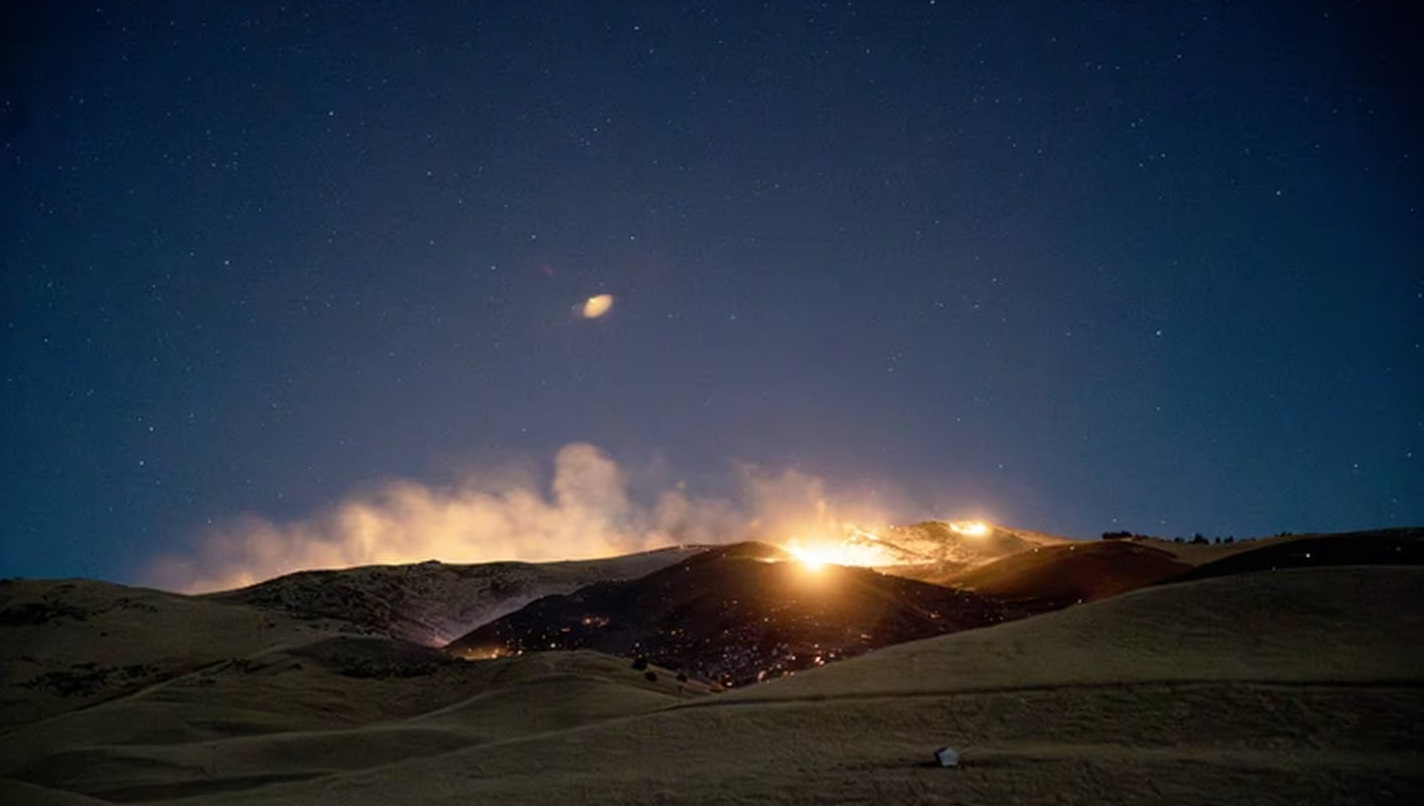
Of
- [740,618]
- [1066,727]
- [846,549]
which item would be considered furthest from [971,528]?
[1066,727]

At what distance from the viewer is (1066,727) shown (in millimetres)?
10016

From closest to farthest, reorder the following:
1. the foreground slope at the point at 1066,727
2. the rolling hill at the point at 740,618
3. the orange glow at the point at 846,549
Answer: the foreground slope at the point at 1066,727, the rolling hill at the point at 740,618, the orange glow at the point at 846,549

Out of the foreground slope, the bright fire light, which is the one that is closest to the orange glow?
the bright fire light

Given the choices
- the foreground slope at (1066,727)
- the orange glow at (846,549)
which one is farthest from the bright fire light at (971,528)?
the foreground slope at (1066,727)

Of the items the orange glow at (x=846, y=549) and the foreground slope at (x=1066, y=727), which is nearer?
the foreground slope at (x=1066, y=727)

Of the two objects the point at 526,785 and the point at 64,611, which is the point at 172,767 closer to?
the point at 526,785

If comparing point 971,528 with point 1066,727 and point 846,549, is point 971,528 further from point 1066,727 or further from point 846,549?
point 1066,727

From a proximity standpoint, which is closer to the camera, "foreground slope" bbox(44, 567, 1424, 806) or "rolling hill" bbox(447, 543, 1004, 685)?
"foreground slope" bbox(44, 567, 1424, 806)

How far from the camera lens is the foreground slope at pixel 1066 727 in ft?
27.1

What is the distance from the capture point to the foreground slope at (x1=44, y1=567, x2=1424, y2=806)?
8266 millimetres

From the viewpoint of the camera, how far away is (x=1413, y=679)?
9.80 m

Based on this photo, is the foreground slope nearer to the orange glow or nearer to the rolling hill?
the rolling hill

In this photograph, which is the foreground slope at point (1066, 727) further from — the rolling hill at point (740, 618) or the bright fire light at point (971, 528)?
the bright fire light at point (971, 528)

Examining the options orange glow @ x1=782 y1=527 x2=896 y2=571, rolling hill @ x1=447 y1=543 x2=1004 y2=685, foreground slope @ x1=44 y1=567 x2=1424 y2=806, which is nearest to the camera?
foreground slope @ x1=44 y1=567 x2=1424 y2=806
